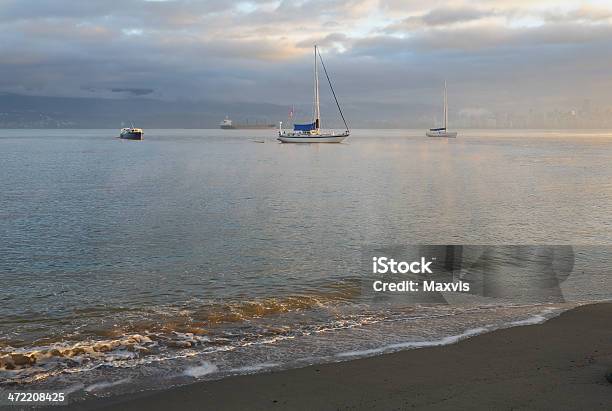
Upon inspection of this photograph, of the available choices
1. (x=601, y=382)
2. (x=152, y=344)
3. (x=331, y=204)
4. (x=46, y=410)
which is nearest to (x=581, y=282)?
(x=601, y=382)

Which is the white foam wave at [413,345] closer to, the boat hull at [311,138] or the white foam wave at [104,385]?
the white foam wave at [104,385]

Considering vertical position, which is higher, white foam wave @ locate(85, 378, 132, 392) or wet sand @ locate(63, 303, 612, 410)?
wet sand @ locate(63, 303, 612, 410)

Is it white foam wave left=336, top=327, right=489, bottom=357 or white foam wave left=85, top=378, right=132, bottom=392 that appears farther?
white foam wave left=336, top=327, right=489, bottom=357

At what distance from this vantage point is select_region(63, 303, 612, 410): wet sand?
7.87 meters

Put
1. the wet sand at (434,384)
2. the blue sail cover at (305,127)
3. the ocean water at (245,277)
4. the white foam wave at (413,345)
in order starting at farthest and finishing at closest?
the blue sail cover at (305,127), the ocean water at (245,277), the white foam wave at (413,345), the wet sand at (434,384)

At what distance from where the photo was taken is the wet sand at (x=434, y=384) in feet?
25.8

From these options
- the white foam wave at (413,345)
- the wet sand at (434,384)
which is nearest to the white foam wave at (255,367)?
the wet sand at (434,384)

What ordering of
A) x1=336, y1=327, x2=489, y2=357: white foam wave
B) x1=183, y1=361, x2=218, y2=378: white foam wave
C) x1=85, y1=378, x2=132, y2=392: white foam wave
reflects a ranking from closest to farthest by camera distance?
x1=85, y1=378, x2=132, y2=392: white foam wave, x1=183, y1=361, x2=218, y2=378: white foam wave, x1=336, y1=327, x2=489, y2=357: white foam wave

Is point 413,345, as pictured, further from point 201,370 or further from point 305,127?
point 305,127

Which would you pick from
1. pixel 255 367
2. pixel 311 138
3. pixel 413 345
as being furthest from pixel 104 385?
pixel 311 138

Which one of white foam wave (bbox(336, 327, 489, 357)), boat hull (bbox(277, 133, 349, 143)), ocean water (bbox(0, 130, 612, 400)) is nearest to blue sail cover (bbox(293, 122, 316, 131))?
boat hull (bbox(277, 133, 349, 143))

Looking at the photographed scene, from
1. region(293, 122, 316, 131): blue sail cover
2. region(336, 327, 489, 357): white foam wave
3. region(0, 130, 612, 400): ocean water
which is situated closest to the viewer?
region(336, 327, 489, 357): white foam wave

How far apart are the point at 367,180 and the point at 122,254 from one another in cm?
3556

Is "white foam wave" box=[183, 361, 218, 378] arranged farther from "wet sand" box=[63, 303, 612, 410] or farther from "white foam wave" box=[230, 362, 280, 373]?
"wet sand" box=[63, 303, 612, 410]
